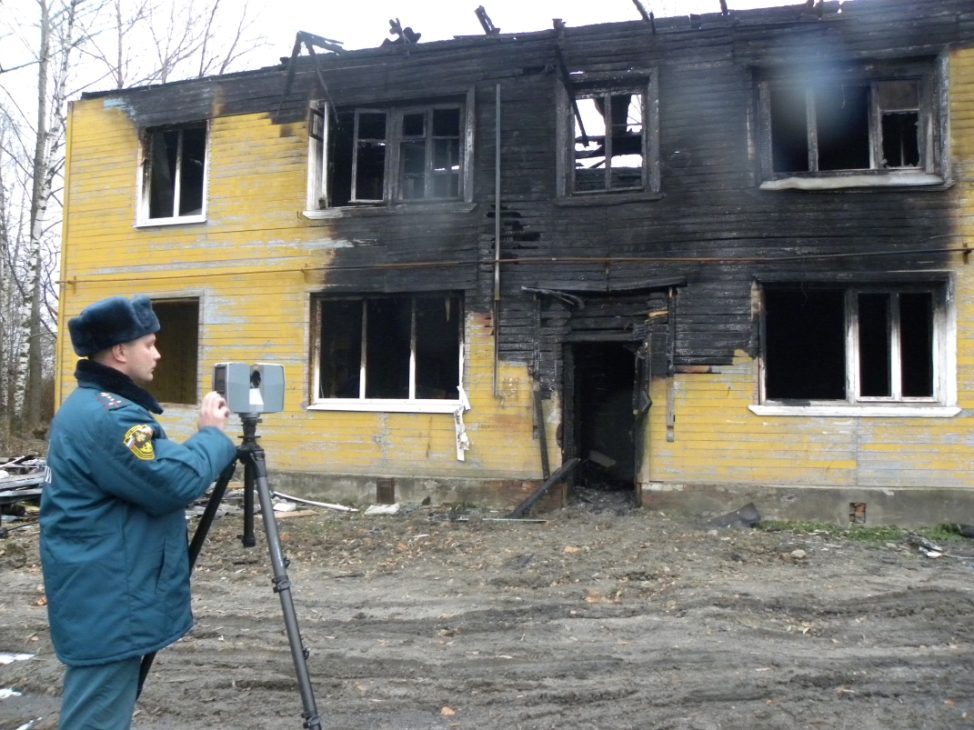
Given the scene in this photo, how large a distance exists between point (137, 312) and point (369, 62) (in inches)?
343

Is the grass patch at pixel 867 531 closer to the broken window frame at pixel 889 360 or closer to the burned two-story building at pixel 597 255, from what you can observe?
the burned two-story building at pixel 597 255

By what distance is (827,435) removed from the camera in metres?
8.38

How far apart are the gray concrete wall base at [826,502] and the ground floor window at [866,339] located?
3.47 feet

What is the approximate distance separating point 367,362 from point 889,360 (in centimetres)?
663

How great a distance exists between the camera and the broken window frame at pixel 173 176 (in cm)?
1098

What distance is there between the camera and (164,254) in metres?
10.9

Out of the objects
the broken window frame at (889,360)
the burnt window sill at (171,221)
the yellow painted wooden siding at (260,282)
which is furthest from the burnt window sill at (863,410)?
the burnt window sill at (171,221)

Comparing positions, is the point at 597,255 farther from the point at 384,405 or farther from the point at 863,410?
the point at 863,410

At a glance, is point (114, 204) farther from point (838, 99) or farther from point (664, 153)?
point (838, 99)

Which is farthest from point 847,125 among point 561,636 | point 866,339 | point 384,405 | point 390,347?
point 561,636

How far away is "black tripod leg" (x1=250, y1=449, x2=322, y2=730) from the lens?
Result: 2555 mm

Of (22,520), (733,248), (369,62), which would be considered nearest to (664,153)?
(733,248)

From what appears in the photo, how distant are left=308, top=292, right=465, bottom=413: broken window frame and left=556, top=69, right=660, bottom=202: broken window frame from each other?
2145 mm

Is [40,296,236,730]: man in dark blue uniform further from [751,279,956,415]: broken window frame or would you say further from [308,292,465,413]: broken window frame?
[751,279,956,415]: broken window frame
